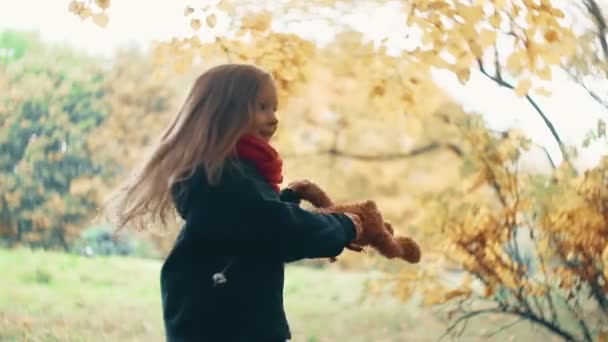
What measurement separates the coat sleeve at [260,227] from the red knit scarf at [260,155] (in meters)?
0.05

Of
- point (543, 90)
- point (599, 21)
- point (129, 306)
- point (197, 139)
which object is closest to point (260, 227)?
point (197, 139)

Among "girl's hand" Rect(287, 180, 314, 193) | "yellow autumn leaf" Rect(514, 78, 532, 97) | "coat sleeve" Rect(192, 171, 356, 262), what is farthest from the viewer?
"yellow autumn leaf" Rect(514, 78, 532, 97)

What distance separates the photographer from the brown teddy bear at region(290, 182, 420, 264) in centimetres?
142

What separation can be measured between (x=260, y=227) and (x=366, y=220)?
219mm

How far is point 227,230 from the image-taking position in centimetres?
125

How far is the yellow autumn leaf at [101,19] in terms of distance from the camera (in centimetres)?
191

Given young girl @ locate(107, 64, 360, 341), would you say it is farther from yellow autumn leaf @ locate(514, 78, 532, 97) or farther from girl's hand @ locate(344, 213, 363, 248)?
yellow autumn leaf @ locate(514, 78, 532, 97)

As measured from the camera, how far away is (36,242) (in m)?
1.90

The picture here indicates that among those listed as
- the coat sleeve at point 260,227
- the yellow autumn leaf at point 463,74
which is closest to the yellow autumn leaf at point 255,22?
the yellow autumn leaf at point 463,74

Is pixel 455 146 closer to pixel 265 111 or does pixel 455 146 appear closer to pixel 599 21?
pixel 599 21

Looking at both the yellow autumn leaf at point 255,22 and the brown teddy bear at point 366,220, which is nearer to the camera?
the brown teddy bear at point 366,220

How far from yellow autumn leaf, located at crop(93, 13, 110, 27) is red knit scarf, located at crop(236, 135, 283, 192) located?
700 mm

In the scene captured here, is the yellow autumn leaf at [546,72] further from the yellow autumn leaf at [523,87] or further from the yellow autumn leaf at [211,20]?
the yellow autumn leaf at [211,20]

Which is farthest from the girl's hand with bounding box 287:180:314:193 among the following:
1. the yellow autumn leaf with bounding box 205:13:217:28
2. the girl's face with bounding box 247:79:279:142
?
the yellow autumn leaf with bounding box 205:13:217:28
